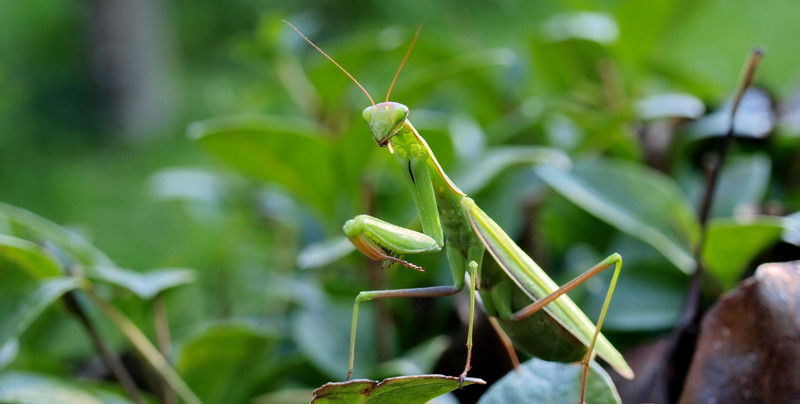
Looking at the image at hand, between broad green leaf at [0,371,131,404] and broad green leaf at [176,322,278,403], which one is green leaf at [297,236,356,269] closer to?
broad green leaf at [176,322,278,403]

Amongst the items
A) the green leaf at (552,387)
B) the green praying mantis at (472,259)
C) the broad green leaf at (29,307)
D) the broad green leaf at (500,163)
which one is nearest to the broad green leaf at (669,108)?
the broad green leaf at (500,163)

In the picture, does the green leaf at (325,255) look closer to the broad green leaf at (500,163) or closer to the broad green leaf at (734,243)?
the broad green leaf at (500,163)

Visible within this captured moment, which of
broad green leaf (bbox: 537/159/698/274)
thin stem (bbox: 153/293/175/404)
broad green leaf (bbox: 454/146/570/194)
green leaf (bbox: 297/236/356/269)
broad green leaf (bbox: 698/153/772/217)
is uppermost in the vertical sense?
thin stem (bbox: 153/293/175/404)

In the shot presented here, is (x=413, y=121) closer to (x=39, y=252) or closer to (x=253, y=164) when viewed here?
(x=253, y=164)

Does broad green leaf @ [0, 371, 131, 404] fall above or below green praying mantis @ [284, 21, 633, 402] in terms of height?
above

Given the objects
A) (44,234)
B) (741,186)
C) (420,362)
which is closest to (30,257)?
(44,234)

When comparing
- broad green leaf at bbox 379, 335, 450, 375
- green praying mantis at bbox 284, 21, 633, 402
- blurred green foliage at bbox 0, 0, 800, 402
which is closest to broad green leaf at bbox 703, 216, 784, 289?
blurred green foliage at bbox 0, 0, 800, 402

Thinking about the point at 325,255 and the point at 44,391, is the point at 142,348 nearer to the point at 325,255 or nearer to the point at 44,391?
the point at 44,391
